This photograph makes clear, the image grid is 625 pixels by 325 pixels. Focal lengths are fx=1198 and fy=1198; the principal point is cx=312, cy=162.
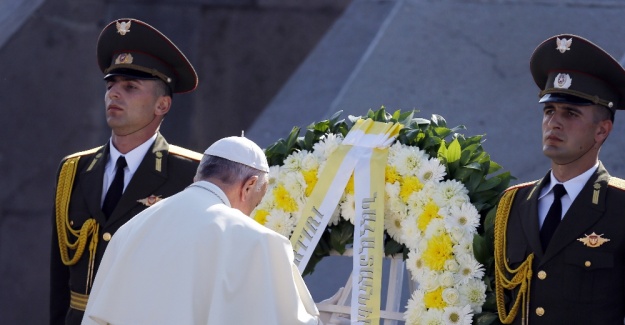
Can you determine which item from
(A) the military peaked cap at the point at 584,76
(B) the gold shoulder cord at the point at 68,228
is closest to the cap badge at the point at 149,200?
(B) the gold shoulder cord at the point at 68,228

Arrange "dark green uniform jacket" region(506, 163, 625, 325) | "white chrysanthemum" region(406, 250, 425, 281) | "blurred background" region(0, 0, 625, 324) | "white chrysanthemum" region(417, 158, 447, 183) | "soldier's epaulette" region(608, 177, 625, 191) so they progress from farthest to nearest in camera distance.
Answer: "blurred background" region(0, 0, 625, 324) < "white chrysanthemum" region(417, 158, 447, 183) < "white chrysanthemum" region(406, 250, 425, 281) < "soldier's epaulette" region(608, 177, 625, 191) < "dark green uniform jacket" region(506, 163, 625, 325)

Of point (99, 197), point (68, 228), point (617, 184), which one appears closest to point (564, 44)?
point (617, 184)

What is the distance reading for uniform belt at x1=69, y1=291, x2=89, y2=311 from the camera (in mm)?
5145

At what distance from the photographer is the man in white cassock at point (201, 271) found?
3832mm

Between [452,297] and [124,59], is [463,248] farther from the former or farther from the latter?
[124,59]

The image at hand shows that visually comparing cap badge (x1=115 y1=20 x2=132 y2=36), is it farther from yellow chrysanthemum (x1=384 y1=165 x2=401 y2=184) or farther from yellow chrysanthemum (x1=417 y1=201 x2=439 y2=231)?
yellow chrysanthemum (x1=417 y1=201 x2=439 y2=231)

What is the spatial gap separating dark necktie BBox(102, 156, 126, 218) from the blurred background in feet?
9.52

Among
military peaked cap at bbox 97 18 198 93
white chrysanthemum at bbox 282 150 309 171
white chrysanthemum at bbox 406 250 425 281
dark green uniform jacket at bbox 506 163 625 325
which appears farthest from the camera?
white chrysanthemum at bbox 282 150 309 171

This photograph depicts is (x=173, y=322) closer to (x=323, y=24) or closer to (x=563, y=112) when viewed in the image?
(x=563, y=112)

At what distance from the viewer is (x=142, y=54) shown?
5414 millimetres

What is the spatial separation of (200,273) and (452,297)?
4.76 feet

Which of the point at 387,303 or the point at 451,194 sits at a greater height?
the point at 451,194

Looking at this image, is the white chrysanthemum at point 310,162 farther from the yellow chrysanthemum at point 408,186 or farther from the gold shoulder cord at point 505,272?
the gold shoulder cord at point 505,272

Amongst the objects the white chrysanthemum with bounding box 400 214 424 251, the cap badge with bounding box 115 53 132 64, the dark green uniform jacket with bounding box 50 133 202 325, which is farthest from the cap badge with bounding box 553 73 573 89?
the cap badge with bounding box 115 53 132 64
